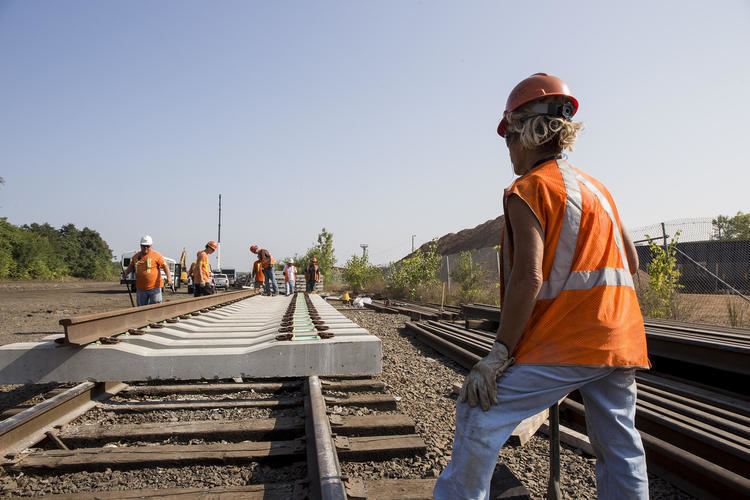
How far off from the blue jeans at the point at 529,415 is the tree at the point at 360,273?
26.3 metres

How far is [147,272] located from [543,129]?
843 centimetres

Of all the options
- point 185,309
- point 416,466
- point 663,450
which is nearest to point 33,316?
point 185,309

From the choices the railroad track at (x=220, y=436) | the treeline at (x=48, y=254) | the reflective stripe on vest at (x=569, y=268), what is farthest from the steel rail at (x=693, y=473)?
the treeline at (x=48, y=254)

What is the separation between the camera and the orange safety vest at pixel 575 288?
150 cm

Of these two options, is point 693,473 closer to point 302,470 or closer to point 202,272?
point 302,470

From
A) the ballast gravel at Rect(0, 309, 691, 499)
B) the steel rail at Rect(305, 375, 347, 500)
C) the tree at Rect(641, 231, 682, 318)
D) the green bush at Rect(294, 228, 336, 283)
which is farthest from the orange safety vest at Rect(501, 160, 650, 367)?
the green bush at Rect(294, 228, 336, 283)

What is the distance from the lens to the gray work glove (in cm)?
152

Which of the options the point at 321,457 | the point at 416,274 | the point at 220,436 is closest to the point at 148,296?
the point at 220,436

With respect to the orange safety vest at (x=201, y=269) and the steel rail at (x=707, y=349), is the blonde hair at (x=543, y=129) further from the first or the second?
the orange safety vest at (x=201, y=269)

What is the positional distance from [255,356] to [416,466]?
1.69m

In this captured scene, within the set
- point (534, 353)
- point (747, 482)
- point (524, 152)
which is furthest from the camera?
point (747, 482)

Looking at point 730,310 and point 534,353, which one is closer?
point 534,353

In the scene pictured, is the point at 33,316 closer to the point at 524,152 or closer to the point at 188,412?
the point at 188,412

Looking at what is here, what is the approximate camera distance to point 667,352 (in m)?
5.20
